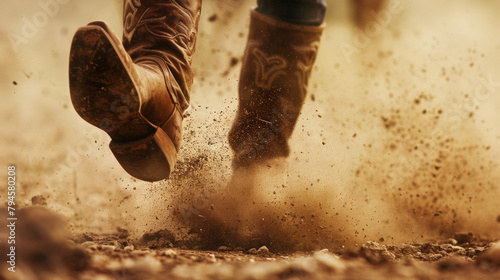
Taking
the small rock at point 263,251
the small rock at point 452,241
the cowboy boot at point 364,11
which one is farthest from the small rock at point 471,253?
the cowboy boot at point 364,11

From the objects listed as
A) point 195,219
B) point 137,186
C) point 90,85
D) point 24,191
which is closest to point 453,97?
point 195,219

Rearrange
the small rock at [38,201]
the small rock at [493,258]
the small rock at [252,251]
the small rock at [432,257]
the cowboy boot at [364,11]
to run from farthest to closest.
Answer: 1. the cowboy boot at [364,11]
2. the small rock at [38,201]
3. the small rock at [252,251]
4. the small rock at [432,257]
5. the small rock at [493,258]

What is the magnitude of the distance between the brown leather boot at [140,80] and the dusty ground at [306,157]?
30 cm

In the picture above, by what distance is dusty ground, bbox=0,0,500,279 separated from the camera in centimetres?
147

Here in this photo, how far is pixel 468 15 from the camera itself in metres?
2.40

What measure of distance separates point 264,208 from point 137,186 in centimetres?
56

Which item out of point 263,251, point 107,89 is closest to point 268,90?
point 263,251

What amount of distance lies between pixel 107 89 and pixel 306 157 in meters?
0.98

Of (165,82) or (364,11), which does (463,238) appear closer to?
(165,82)

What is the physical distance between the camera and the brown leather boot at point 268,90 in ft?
5.13

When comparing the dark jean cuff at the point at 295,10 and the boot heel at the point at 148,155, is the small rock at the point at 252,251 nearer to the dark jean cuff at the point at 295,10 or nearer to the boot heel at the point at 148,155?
the boot heel at the point at 148,155

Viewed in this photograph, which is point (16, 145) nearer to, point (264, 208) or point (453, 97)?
point (264, 208)

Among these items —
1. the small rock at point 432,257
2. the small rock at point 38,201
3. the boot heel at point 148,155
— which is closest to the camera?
the boot heel at point 148,155

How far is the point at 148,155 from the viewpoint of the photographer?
109 cm
